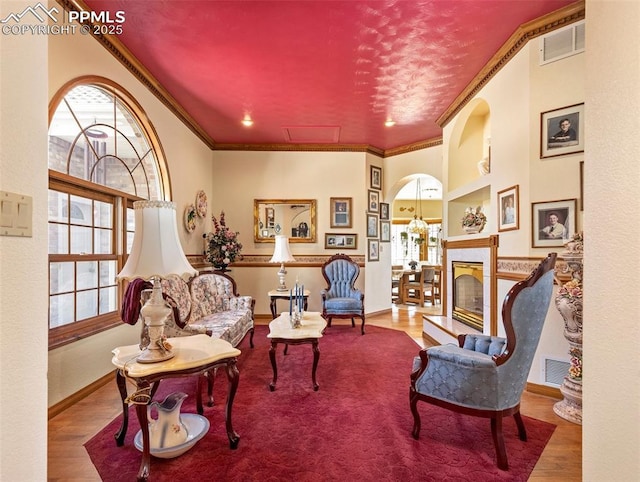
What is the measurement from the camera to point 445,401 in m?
2.04

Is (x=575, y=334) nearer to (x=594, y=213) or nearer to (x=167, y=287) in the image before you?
(x=594, y=213)

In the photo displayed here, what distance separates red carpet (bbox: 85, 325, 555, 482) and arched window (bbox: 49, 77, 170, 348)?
85cm

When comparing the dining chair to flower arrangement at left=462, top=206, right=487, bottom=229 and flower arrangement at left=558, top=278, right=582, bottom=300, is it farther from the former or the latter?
flower arrangement at left=558, top=278, right=582, bottom=300

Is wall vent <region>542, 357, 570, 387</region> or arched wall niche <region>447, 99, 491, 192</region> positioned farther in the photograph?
arched wall niche <region>447, 99, 491, 192</region>

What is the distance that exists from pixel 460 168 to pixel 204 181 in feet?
14.0

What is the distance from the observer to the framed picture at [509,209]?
9.75ft

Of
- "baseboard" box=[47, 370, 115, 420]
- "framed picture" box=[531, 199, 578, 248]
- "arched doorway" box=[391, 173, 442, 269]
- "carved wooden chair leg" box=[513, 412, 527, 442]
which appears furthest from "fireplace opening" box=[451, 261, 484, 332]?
"arched doorway" box=[391, 173, 442, 269]

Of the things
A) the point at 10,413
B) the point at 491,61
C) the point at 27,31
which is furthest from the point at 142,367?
the point at 491,61

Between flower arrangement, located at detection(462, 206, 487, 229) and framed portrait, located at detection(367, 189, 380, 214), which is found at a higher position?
framed portrait, located at detection(367, 189, 380, 214)

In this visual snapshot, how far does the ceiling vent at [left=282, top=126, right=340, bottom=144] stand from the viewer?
16.6 feet

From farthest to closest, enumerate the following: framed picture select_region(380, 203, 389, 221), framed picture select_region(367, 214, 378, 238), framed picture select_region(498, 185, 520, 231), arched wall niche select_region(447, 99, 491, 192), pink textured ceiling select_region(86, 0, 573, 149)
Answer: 1. framed picture select_region(380, 203, 389, 221)
2. framed picture select_region(367, 214, 378, 238)
3. arched wall niche select_region(447, 99, 491, 192)
4. framed picture select_region(498, 185, 520, 231)
5. pink textured ceiling select_region(86, 0, 573, 149)

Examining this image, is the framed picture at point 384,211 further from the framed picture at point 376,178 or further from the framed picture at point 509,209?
the framed picture at point 509,209

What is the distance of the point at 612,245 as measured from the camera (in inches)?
38.6

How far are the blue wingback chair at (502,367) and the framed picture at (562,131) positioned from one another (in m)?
1.31
